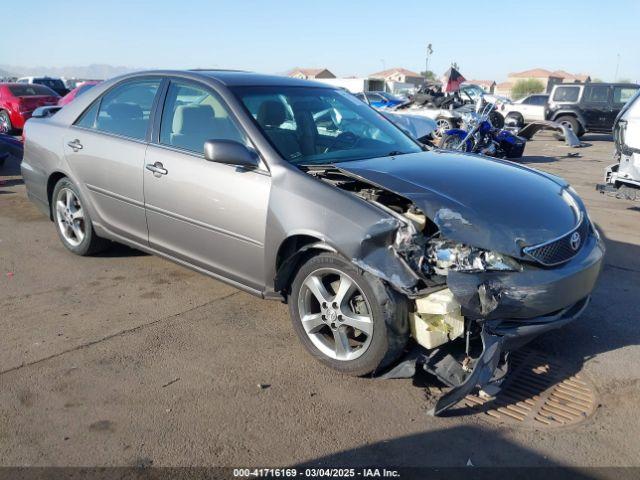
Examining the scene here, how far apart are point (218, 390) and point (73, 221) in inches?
117

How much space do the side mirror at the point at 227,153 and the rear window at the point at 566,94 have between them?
1900cm

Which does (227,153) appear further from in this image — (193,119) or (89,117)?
(89,117)

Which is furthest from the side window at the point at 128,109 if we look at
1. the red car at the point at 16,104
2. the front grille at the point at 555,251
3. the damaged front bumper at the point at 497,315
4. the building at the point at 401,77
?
the building at the point at 401,77

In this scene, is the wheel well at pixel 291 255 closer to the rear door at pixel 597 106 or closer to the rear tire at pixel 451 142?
the rear tire at pixel 451 142

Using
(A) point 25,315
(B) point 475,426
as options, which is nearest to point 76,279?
(A) point 25,315

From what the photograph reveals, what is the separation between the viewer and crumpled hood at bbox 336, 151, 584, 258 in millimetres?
3166

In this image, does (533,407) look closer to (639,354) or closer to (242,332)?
(639,354)

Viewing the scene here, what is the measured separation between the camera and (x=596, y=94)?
63.6ft

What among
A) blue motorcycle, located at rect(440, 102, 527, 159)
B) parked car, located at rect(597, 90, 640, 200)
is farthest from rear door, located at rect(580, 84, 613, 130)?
parked car, located at rect(597, 90, 640, 200)

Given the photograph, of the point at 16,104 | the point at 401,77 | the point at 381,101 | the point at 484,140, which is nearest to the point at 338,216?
the point at 484,140

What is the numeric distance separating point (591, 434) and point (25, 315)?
151 inches

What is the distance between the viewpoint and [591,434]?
2.95m

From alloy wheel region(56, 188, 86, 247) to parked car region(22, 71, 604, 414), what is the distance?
0.27 meters

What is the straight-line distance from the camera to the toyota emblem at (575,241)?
11.3 ft
